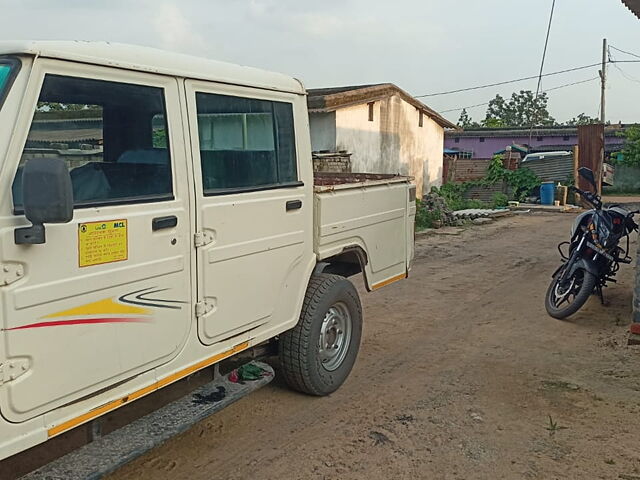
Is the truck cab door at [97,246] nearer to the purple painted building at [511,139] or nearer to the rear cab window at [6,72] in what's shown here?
the rear cab window at [6,72]

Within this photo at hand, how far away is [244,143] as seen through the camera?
4.01 metres

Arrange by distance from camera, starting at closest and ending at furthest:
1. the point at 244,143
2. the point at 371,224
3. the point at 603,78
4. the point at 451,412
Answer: the point at 244,143, the point at 451,412, the point at 371,224, the point at 603,78

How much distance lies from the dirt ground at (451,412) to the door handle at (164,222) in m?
1.46

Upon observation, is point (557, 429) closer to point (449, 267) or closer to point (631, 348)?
point (631, 348)

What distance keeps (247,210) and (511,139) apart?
118ft

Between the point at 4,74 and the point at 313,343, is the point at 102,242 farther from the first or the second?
the point at 313,343

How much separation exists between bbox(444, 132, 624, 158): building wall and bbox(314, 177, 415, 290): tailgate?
31759mm

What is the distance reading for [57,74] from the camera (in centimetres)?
283

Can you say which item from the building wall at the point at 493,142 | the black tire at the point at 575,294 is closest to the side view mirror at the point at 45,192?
the black tire at the point at 575,294

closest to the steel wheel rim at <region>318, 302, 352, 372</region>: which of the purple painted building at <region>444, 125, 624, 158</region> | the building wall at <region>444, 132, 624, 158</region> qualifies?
the purple painted building at <region>444, 125, 624, 158</region>

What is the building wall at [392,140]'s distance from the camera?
17797mm

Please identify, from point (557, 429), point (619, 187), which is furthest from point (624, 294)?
point (619, 187)

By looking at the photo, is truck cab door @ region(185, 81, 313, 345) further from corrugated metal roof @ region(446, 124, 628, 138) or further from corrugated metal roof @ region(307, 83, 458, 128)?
corrugated metal roof @ region(446, 124, 628, 138)

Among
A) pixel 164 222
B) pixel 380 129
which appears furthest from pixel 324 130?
pixel 164 222
